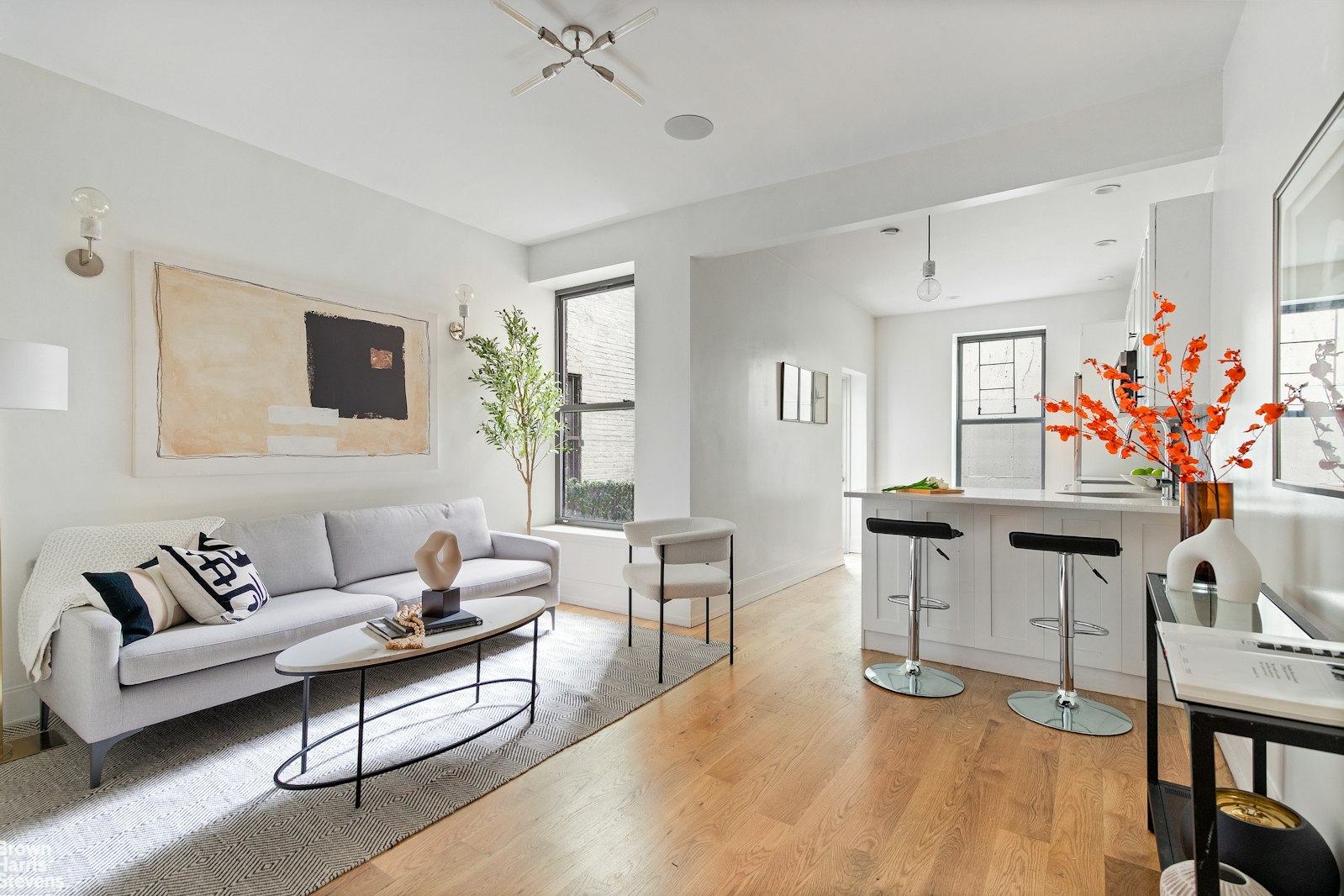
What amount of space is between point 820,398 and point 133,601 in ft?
16.8

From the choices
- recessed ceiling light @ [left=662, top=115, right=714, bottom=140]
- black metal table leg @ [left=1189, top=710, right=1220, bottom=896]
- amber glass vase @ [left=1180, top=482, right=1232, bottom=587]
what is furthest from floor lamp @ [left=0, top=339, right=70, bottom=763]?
amber glass vase @ [left=1180, top=482, right=1232, bottom=587]

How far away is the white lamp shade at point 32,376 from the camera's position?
84.7 inches

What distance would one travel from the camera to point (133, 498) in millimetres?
2996

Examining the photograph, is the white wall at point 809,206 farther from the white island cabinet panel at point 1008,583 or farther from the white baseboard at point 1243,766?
the white baseboard at point 1243,766

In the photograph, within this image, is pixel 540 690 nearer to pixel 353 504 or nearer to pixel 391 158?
pixel 353 504

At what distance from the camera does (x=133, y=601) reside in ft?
7.80

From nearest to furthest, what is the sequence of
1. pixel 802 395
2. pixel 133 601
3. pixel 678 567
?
pixel 133 601, pixel 678 567, pixel 802 395

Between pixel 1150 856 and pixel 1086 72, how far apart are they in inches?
115

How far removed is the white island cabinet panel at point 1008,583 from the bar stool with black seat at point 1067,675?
0.26m

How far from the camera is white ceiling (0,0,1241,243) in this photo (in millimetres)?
2355

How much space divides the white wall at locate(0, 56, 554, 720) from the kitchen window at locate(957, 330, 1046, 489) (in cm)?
583

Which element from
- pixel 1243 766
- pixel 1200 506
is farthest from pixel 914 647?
pixel 1200 506

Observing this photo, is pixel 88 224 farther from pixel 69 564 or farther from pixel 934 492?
pixel 934 492

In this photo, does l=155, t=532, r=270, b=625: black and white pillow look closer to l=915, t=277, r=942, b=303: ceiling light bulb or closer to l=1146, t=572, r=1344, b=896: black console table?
l=1146, t=572, r=1344, b=896: black console table
